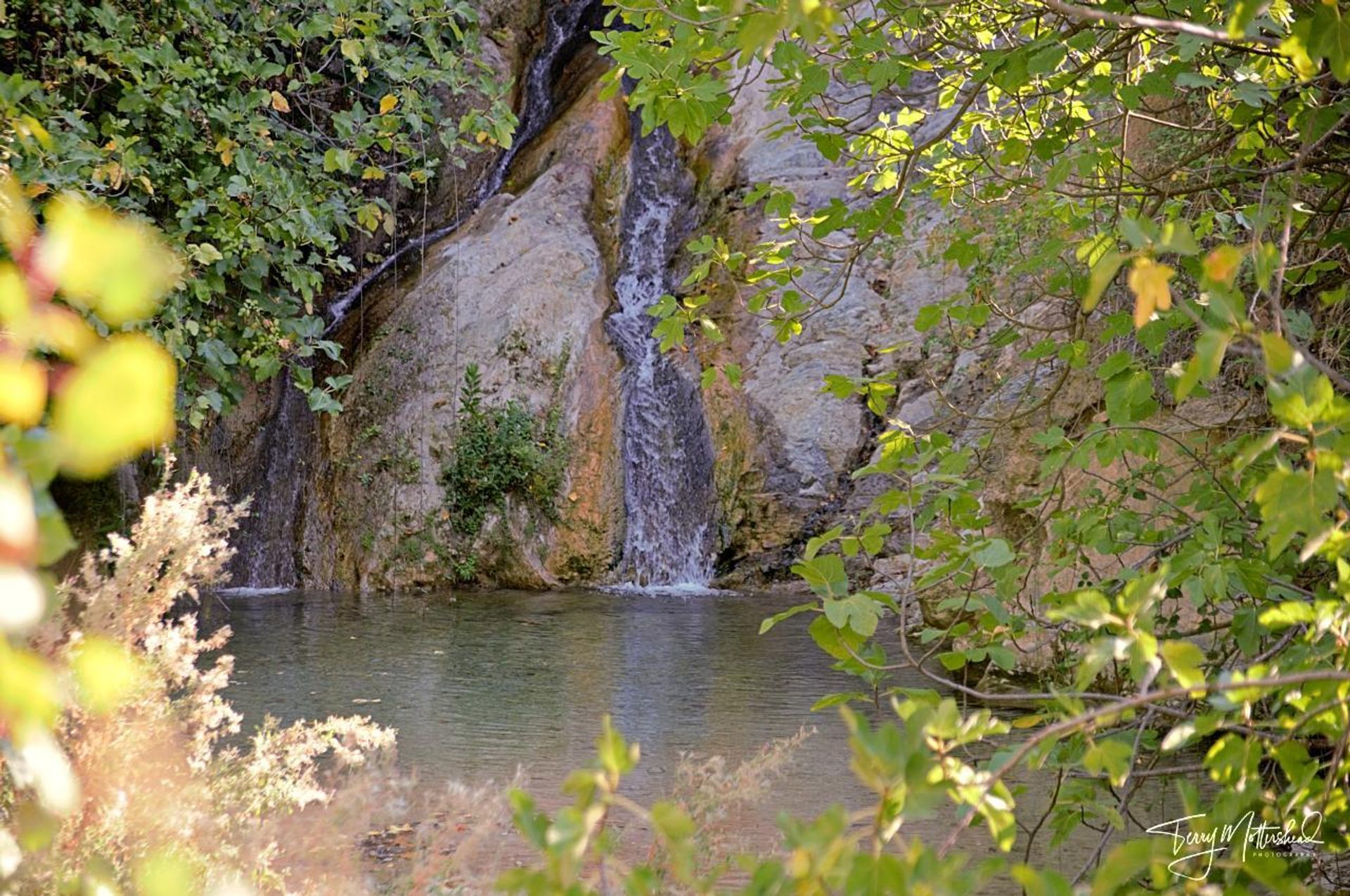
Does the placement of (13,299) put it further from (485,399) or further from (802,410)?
(485,399)

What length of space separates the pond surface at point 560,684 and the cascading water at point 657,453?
3.95 ft

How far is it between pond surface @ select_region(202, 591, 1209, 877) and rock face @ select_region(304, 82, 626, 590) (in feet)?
3.62

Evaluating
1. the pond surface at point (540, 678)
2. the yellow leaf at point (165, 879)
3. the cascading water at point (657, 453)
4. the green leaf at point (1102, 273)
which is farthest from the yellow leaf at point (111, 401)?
the cascading water at point (657, 453)

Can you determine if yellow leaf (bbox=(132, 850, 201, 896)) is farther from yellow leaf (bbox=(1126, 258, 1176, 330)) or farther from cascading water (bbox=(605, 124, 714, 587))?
cascading water (bbox=(605, 124, 714, 587))

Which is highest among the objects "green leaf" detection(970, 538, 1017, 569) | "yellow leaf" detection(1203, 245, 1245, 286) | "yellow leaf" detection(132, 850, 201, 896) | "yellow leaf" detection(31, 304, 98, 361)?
"yellow leaf" detection(1203, 245, 1245, 286)

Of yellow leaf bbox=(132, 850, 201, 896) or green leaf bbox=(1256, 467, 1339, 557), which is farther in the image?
green leaf bbox=(1256, 467, 1339, 557)

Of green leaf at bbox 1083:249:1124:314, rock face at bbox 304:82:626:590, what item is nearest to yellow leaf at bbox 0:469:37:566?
green leaf at bbox 1083:249:1124:314

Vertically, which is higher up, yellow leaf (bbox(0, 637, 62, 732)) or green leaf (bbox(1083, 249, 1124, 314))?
green leaf (bbox(1083, 249, 1124, 314))

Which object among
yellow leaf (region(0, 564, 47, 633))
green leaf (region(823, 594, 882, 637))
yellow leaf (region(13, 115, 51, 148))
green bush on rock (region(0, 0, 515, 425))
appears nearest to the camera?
yellow leaf (region(0, 564, 47, 633))

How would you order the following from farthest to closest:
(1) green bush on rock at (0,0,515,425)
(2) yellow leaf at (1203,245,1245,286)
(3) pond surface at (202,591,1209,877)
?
(1) green bush on rock at (0,0,515,425) < (3) pond surface at (202,591,1209,877) < (2) yellow leaf at (1203,245,1245,286)

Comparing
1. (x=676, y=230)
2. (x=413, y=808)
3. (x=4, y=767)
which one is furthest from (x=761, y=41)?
(x=676, y=230)

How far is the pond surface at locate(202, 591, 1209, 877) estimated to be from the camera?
12.8 ft

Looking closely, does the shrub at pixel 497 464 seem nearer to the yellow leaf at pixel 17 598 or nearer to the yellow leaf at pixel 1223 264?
the yellow leaf at pixel 1223 264

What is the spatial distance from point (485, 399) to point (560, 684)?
5.24 meters
